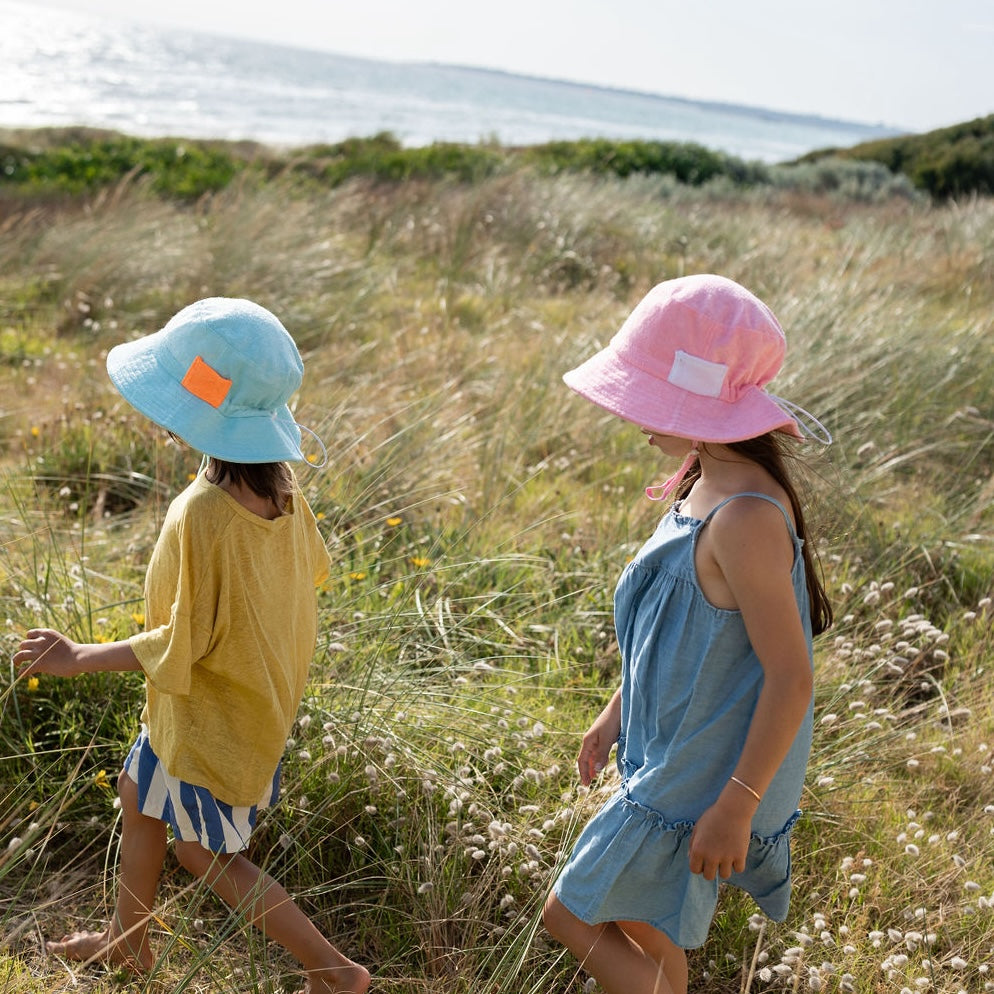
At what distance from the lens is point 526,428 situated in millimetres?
4434

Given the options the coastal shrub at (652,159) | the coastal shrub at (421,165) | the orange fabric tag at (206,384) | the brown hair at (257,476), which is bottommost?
the brown hair at (257,476)

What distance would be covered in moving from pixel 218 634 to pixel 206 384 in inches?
17.2

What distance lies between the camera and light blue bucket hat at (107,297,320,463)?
5.67 ft

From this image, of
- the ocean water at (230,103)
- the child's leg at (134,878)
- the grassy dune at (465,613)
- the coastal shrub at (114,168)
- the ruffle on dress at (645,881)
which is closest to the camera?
the ruffle on dress at (645,881)

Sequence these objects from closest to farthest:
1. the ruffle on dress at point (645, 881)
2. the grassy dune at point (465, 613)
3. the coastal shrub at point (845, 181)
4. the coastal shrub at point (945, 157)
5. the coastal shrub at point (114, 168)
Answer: the ruffle on dress at point (645, 881)
the grassy dune at point (465, 613)
the coastal shrub at point (114, 168)
the coastal shrub at point (845, 181)
the coastal shrub at point (945, 157)

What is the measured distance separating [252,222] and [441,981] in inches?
233

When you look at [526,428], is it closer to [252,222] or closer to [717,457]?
[717,457]

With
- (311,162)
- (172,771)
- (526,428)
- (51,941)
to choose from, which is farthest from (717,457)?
(311,162)

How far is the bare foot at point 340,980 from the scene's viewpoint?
1845 millimetres

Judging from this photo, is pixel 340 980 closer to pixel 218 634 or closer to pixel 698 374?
pixel 218 634

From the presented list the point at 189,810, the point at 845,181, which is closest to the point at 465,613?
the point at 189,810

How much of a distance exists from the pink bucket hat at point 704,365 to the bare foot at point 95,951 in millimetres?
1399

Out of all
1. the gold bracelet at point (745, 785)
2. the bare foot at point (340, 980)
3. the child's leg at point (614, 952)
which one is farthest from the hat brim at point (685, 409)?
the bare foot at point (340, 980)

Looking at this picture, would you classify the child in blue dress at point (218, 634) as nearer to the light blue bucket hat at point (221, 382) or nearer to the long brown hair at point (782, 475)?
the light blue bucket hat at point (221, 382)
